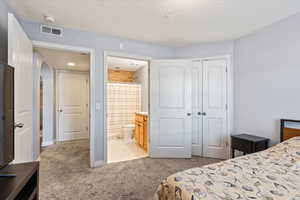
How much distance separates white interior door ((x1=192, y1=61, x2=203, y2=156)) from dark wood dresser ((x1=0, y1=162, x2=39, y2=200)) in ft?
9.50

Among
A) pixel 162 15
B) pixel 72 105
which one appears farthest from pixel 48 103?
pixel 162 15

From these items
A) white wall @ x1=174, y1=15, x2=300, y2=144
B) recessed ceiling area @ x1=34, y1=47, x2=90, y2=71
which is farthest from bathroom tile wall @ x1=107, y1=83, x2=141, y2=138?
white wall @ x1=174, y1=15, x2=300, y2=144

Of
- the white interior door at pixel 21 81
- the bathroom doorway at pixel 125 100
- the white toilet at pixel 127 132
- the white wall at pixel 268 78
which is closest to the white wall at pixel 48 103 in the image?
the bathroom doorway at pixel 125 100

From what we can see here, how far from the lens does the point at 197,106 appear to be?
345 centimetres

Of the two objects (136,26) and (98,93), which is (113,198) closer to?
(98,93)

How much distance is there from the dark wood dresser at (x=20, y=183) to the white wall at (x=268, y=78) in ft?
10.3

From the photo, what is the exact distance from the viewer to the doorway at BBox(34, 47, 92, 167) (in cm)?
434

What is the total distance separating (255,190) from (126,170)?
6.87ft

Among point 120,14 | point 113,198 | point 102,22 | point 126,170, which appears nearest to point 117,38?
point 102,22

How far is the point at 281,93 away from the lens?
2389mm

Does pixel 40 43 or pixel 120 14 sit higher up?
pixel 120 14

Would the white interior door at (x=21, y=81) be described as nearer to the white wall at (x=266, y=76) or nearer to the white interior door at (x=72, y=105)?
the white interior door at (x=72, y=105)

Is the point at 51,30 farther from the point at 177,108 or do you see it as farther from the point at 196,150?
the point at 196,150

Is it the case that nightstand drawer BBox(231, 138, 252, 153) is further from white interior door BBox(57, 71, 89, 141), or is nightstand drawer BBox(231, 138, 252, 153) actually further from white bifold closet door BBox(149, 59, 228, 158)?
white interior door BBox(57, 71, 89, 141)
